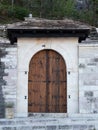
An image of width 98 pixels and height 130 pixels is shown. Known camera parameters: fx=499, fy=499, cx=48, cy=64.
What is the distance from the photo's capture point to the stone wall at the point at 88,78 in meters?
19.1

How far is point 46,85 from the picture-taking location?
19.4 m

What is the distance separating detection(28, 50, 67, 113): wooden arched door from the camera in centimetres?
1938

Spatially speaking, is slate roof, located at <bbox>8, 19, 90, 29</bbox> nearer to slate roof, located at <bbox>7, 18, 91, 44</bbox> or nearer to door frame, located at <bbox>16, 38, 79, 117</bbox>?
slate roof, located at <bbox>7, 18, 91, 44</bbox>

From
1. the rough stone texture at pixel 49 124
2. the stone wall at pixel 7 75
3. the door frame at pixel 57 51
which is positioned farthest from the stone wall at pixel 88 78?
the stone wall at pixel 7 75

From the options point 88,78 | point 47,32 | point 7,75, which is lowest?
point 88,78

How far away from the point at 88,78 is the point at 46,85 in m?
1.65

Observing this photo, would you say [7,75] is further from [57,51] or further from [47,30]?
[47,30]

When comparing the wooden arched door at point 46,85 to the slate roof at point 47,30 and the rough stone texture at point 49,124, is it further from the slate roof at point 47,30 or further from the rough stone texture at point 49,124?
the rough stone texture at point 49,124

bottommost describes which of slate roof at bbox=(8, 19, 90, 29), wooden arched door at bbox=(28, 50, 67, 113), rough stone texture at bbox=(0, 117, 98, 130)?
rough stone texture at bbox=(0, 117, 98, 130)

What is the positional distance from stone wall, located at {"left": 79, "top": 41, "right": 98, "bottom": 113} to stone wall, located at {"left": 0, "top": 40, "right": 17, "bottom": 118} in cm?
256

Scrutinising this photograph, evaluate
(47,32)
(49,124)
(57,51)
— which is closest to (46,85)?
(57,51)

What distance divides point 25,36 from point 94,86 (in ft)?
10.8

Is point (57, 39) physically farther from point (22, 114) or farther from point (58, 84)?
point (22, 114)

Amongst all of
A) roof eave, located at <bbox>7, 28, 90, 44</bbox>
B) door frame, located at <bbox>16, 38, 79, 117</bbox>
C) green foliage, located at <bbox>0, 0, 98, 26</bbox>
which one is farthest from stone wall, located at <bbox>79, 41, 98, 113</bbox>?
green foliage, located at <bbox>0, 0, 98, 26</bbox>
